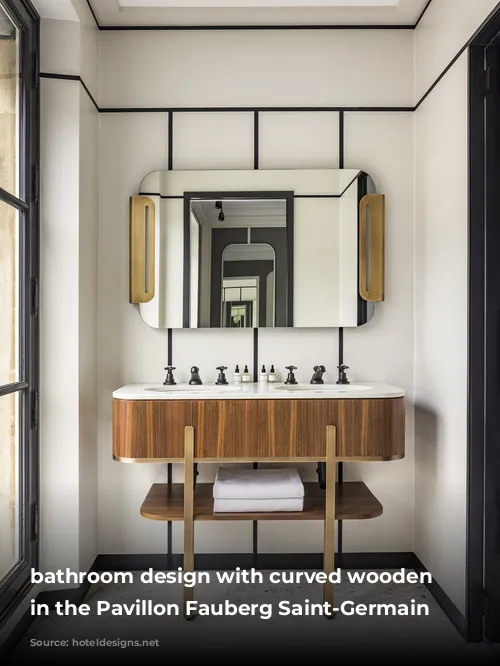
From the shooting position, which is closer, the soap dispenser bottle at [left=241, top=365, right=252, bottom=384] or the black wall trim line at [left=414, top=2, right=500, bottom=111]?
the black wall trim line at [left=414, top=2, right=500, bottom=111]

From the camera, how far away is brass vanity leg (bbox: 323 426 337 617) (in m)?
2.32

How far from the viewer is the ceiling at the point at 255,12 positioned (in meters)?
2.66

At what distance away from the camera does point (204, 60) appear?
283cm

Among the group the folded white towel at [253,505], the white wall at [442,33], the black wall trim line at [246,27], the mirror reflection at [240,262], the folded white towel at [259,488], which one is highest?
the black wall trim line at [246,27]

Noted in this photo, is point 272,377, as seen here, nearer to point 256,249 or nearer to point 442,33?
point 256,249

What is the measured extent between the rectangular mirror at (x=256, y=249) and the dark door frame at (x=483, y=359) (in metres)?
0.72

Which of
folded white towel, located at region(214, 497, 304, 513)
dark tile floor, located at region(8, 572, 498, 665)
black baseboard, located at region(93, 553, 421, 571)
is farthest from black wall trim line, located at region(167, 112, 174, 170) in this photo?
dark tile floor, located at region(8, 572, 498, 665)

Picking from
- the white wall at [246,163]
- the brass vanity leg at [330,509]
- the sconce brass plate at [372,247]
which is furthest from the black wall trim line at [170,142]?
the brass vanity leg at [330,509]

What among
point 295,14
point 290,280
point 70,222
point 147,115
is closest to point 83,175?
point 70,222

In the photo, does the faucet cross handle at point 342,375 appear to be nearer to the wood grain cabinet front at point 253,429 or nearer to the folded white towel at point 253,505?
the wood grain cabinet front at point 253,429

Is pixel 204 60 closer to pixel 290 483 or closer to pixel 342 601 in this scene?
pixel 290 483

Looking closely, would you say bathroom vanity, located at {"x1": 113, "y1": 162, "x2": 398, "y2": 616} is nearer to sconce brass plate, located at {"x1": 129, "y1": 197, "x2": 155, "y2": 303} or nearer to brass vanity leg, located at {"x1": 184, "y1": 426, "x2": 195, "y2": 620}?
sconce brass plate, located at {"x1": 129, "y1": 197, "x2": 155, "y2": 303}

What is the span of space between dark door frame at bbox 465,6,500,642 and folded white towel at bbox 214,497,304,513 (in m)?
0.73

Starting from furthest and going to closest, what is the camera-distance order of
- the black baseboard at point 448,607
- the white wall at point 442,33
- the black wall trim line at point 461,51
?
the black baseboard at point 448,607, the white wall at point 442,33, the black wall trim line at point 461,51
